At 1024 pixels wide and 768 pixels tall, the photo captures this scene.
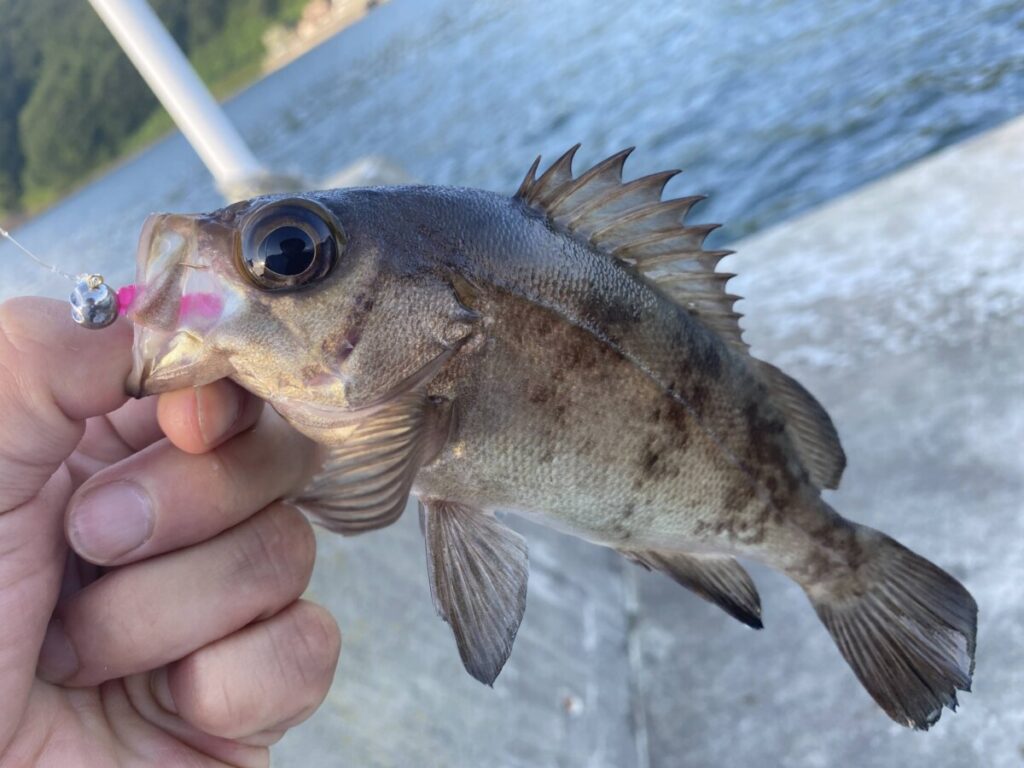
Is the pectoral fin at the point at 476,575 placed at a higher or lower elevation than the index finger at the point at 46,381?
lower

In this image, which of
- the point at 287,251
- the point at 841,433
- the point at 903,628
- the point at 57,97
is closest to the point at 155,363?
the point at 287,251

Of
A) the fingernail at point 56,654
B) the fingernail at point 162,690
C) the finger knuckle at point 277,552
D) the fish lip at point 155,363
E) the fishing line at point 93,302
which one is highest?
the fishing line at point 93,302

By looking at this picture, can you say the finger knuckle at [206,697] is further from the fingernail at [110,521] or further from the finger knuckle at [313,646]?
the fingernail at [110,521]

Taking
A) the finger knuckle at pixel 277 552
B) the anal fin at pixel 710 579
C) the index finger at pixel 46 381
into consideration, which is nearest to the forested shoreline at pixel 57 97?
the index finger at pixel 46 381

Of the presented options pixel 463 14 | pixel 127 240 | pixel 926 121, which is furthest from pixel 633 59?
pixel 463 14

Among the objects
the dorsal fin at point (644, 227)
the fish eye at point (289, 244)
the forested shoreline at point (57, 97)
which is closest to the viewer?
the fish eye at point (289, 244)

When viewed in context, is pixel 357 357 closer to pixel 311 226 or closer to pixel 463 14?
pixel 311 226

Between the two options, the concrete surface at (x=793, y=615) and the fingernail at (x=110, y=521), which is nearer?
the fingernail at (x=110, y=521)
